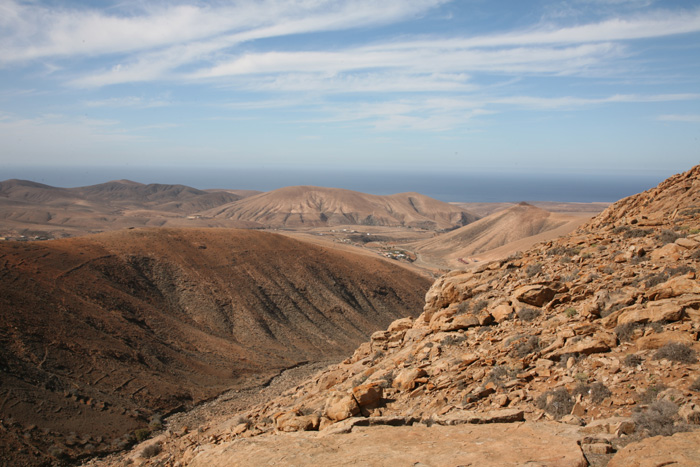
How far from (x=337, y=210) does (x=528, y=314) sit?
136 m

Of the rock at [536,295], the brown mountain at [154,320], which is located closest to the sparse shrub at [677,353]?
the rock at [536,295]

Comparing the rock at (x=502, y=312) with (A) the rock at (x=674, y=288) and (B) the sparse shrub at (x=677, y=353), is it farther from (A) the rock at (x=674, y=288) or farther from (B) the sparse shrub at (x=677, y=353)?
(B) the sparse shrub at (x=677, y=353)

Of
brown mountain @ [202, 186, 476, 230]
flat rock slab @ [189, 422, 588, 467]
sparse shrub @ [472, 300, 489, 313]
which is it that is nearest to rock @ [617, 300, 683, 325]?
flat rock slab @ [189, 422, 588, 467]

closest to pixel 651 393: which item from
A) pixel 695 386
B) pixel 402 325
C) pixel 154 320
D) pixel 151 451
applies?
pixel 695 386

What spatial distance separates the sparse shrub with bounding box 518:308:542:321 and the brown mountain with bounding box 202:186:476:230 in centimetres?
11926

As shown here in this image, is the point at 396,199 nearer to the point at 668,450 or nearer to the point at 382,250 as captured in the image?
the point at 382,250

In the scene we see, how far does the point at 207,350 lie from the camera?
29922 mm

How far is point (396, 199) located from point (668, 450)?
510 ft

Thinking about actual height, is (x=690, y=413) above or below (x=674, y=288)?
below

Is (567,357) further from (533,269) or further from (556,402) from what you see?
(533,269)

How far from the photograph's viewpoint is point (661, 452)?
16.3 ft

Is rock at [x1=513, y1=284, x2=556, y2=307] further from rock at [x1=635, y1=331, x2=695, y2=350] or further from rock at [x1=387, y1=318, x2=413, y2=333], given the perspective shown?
rock at [x1=387, y1=318, x2=413, y2=333]

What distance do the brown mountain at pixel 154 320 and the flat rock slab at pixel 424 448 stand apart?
13525mm

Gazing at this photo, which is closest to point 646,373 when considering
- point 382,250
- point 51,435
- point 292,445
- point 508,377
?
point 508,377
